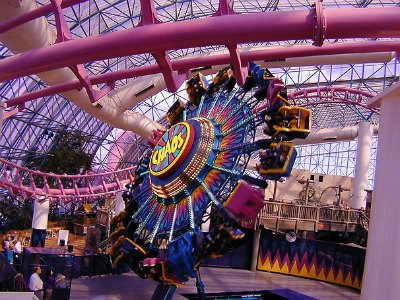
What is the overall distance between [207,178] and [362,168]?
72.9 feet

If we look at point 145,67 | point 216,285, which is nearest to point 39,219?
point 216,285

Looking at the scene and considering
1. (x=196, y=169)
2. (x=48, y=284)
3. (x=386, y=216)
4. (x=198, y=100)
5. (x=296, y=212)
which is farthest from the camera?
(x=296, y=212)

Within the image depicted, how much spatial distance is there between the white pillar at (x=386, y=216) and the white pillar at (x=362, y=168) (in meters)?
20.7

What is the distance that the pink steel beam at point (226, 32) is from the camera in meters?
4.82

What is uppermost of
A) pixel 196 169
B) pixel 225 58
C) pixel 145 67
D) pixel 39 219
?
pixel 225 58

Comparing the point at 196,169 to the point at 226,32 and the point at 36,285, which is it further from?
the point at 36,285

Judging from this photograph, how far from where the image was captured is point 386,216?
24.9ft

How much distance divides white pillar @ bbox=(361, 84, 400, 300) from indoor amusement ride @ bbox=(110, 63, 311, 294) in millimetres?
1231

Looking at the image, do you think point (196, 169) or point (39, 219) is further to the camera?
point (39, 219)

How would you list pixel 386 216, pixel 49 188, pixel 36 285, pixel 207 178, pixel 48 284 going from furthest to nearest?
pixel 49 188, pixel 48 284, pixel 36 285, pixel 207 178, pixel 386 216

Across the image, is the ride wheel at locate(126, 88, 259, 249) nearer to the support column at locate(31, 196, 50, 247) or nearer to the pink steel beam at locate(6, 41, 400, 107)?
the pink steel beam at locate(6, 41, 400, 107)

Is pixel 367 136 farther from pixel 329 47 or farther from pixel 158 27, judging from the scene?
pixel 158 27

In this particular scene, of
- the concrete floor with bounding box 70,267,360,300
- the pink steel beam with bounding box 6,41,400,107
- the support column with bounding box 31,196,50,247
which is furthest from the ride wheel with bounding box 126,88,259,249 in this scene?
the support column with bounding box 31,196,50,247

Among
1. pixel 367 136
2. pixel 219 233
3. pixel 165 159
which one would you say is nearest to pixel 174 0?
pixel 367 136
